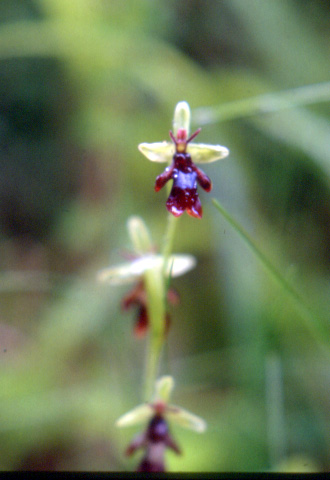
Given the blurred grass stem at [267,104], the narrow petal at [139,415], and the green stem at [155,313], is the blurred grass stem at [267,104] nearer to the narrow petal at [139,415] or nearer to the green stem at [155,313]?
the green stem at [155,313]

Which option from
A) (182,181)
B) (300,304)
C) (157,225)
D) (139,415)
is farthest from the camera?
(157,225)

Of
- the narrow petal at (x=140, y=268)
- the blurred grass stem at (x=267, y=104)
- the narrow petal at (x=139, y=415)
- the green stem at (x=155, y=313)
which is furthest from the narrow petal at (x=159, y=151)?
the narrow petal at (x=139, y=415)

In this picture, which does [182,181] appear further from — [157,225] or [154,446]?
[157,225]

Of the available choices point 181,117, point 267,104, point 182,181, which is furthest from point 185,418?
point 267,104

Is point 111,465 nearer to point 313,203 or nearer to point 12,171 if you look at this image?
point 313,203

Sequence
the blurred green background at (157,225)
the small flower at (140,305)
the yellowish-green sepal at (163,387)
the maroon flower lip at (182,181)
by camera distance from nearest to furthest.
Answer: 1. the maroon flower lip at (182,181)
2. the yellowish-green sepal at (163,387)
3. the small flower at (140,305)
4. the blurred green background at (157,225)

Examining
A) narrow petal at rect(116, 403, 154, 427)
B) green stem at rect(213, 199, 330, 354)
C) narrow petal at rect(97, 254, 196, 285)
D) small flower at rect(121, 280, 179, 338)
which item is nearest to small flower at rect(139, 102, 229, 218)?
green stem at rect(213, 199, 330, 354)
